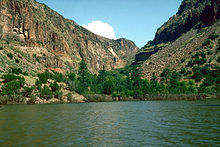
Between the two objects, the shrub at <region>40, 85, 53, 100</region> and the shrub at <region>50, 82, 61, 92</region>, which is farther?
the shrub at <region>50, 82, 61, 92</region>

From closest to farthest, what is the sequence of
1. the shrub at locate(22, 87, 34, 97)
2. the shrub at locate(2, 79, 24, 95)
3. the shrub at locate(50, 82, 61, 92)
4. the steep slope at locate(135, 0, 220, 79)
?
the shrub at locate(2, 79, 24, 95), the shrub at locate(22, 87, 34, 97), the shrub at locate(50, 82, 61, 92), the steep slope at locate(135, 0, 220, 79)

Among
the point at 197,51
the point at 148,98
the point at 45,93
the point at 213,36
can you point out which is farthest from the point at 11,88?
the point at 213,36

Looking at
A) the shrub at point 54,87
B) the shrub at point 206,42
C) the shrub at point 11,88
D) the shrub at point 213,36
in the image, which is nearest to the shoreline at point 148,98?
the shrub at point 11,88

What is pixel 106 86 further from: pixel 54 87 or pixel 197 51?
pixel 197 51

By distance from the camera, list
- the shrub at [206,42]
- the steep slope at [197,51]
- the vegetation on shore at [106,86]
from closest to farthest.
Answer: the vegetation on shore at [106,86] → the steep slope at [197,51] → the shrub at [206,42]

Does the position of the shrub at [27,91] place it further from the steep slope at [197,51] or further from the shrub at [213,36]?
the shrub at [213,36]

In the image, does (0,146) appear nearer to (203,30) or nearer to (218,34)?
(218,34)

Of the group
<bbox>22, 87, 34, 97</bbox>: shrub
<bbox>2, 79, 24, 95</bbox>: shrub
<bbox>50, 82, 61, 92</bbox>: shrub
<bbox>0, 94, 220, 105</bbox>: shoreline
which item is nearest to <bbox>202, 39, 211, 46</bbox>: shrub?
<bbox>0, 94, 220, 105</bbox>: shoreline

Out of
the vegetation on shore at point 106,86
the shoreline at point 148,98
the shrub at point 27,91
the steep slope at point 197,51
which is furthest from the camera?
the steep slope at point 197,51

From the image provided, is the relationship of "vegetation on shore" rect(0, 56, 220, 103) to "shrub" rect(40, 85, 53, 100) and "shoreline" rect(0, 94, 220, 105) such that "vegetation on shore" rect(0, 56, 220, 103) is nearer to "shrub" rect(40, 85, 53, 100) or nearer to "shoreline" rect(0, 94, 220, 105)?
"shrub" rect(40, 85, 53, 100)

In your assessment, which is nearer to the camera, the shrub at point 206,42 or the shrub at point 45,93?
the shrub at point 45,93

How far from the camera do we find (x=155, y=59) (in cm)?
19325

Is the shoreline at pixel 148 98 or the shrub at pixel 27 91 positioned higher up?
the shrub at pixel 27 91

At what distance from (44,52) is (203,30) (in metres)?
131
